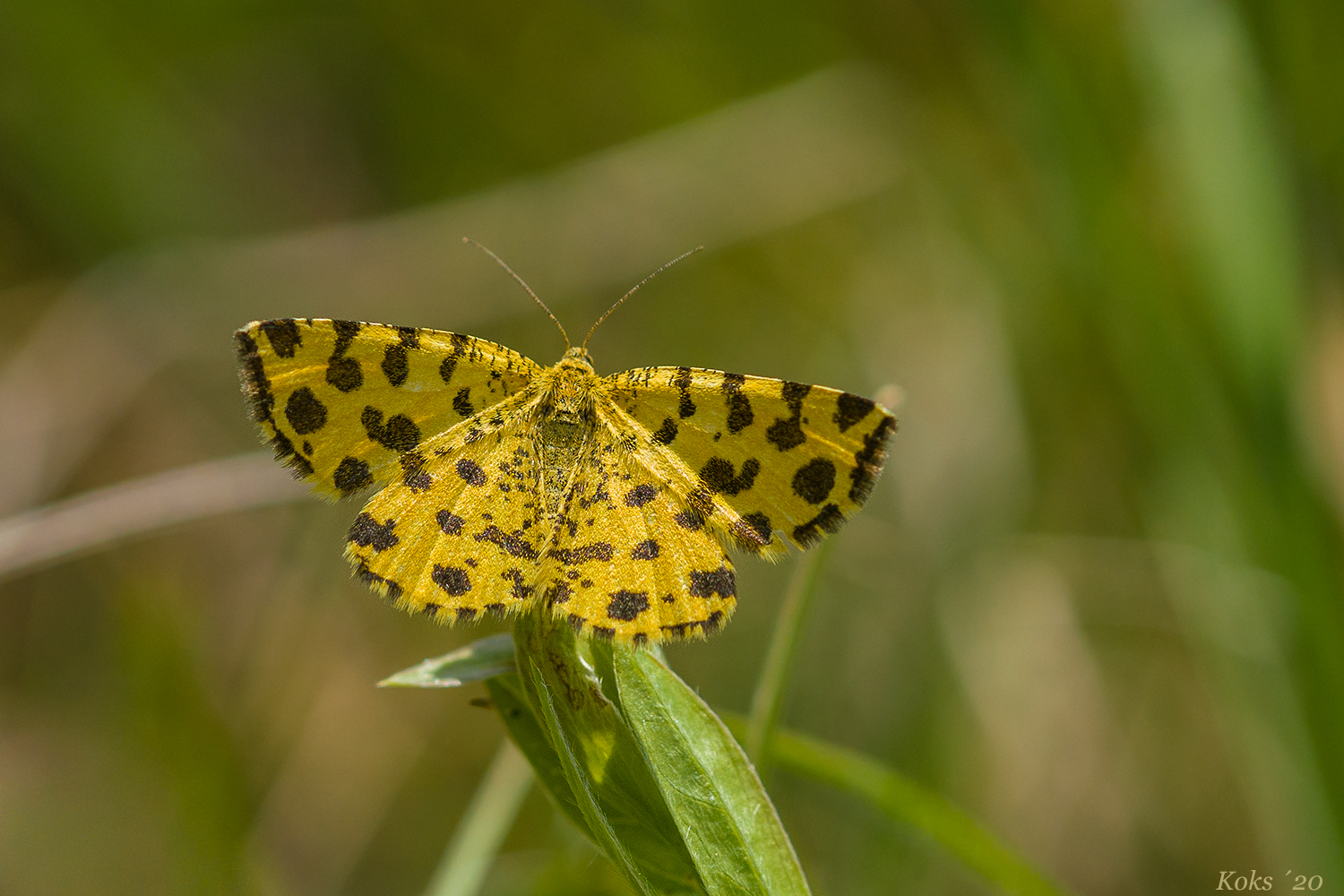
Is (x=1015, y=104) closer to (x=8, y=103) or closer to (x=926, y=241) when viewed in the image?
(x=926, y=241)

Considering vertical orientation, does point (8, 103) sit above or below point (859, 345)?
below

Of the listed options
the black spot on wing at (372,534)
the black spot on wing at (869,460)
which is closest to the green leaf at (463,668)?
the black spot on wing at (372,534)

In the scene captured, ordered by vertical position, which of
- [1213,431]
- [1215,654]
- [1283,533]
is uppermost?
[1213,431]

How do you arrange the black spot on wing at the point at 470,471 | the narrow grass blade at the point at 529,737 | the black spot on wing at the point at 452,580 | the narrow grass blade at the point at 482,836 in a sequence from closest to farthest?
the narrow grass blade at the point at 529,737 < the black spot on wing at the point at 452,580 < the black spot on wing at the point at 470,471 < the narrow grass blade at the point at 482,836

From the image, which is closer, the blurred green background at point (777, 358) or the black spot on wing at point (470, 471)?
the black spot on wing at point (470, 471)

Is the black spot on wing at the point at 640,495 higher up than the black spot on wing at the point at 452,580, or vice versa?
the black spot on wing at the point at 640,495

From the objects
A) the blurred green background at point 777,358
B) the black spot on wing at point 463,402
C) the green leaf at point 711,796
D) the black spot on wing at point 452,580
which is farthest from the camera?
the blurred green background at point 777,358

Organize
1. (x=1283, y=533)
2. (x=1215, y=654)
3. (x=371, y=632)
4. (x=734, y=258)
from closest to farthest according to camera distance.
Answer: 1. (x=1283, y=533)
2. (x=1215, y=654)
3. (x=371, y=632)
4. (x=734, y=258)

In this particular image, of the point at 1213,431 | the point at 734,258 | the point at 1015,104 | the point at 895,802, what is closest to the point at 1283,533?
the point at 1213,431

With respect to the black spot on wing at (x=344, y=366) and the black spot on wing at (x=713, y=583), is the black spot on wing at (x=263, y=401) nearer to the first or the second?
the black spot on wing at (x=344, y=366)
